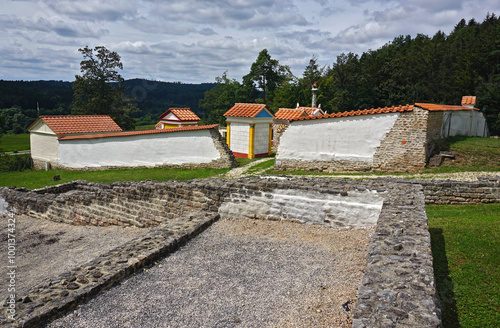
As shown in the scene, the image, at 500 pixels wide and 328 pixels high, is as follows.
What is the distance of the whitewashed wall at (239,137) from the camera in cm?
2198

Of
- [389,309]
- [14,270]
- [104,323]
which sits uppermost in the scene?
[389,309]

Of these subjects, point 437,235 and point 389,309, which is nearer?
point 389,309

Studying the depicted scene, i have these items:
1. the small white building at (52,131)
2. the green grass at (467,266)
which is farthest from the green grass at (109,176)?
the green grass at (467,266)

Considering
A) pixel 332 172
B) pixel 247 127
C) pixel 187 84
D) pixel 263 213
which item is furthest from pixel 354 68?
pixel 187 84

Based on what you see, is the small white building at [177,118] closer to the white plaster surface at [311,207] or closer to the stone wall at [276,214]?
the stone wall at [276,214]

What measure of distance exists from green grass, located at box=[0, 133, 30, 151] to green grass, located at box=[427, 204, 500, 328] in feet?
192

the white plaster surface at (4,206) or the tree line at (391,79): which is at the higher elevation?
the tree line at (391,79)

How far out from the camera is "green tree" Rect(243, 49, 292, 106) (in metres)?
50.3

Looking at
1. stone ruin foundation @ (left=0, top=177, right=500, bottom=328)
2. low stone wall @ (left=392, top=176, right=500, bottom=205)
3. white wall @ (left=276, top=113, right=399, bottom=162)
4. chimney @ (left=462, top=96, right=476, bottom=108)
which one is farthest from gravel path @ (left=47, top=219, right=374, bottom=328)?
chimney @ (left=462, top=96, right=476, bottom=108)

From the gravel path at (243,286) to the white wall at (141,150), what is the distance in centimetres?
1189

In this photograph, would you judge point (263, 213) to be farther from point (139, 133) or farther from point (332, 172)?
point (139, 133)

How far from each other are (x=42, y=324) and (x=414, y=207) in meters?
5.93

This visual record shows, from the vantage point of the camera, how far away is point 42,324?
14.0 ft

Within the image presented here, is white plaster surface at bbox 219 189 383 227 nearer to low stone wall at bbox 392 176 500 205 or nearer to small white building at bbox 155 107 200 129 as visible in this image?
low stone wall at bbox 392 176 500 205
